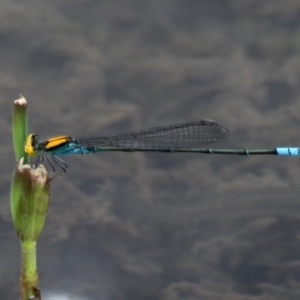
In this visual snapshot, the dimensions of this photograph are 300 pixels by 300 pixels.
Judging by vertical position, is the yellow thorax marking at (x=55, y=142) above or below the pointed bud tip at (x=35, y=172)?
above

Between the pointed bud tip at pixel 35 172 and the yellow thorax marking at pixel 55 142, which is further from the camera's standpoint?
the yellow thorax marking at pixel 55 142

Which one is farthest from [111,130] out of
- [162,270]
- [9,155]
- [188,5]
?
[188,5]

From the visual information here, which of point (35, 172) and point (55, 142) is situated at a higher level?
point (55, 142)

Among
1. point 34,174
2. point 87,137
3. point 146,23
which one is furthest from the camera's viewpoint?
point 146,23

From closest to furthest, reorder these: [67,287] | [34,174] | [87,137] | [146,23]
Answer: [34,174]
[67,287]
[87,137]
[146,23]

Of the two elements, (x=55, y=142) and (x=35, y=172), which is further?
(x=55, y=142)

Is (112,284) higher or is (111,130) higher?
(111,130)

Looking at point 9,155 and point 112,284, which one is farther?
point 9,155

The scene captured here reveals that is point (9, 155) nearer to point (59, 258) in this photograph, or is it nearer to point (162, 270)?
point (59, 258)

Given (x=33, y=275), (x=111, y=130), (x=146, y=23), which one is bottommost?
(x=33, y=275)

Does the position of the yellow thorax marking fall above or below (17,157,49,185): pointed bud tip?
above

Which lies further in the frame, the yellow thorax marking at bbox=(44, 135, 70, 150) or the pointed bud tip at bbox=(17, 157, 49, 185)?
the yellow thorax marking at bbox=(44, 135, 70, 150)
